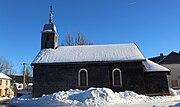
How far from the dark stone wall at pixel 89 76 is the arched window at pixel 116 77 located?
1.18 feet

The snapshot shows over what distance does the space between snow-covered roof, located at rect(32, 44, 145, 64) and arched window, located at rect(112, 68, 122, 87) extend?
147cm

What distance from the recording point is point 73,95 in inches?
760

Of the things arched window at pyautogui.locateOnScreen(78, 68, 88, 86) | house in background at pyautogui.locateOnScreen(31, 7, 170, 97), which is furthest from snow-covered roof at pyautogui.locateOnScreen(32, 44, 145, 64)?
arched window at pyautogui.locateOnScreen(78, 68, 88, 86)

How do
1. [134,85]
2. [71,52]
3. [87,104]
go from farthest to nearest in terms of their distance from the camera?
[71,52] → [134,85] → [87,104]

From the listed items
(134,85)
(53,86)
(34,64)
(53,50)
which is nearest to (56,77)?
(53,86)

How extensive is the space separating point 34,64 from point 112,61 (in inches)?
383

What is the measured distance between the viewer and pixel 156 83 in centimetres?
2575

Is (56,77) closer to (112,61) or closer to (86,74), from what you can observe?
(86,74)

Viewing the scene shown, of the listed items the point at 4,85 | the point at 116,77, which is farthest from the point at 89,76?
the point at 4,85

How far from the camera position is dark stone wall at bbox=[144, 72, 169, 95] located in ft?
83.5

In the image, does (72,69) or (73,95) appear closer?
(73,95)

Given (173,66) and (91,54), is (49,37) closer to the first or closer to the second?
(91,54)

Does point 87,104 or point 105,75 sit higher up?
point 105,75

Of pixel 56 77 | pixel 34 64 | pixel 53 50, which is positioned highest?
pixel 53 50
